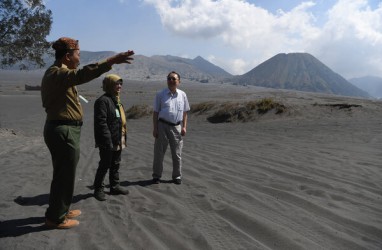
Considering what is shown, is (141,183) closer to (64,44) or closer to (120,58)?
(64,44)

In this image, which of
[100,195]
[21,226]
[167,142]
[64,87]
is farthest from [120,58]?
[167,142]

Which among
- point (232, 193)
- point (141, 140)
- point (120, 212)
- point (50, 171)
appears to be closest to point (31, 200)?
point (120, 212)

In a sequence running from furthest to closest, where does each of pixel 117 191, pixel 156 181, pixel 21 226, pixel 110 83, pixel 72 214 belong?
pixel 156 181 < pixel 117 191 < pixel 110 83 < pixel 72 214 < pixel 21 226

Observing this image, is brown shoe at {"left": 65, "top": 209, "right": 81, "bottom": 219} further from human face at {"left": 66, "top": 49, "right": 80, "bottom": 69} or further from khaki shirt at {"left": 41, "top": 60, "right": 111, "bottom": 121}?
human face at {"left": 66, "top": 49, "right": 80, "bottom": 69}

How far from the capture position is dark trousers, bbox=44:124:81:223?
13.8 ft

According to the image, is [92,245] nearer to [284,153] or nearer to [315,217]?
[315,217]

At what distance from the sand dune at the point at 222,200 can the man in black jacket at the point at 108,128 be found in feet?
1.53

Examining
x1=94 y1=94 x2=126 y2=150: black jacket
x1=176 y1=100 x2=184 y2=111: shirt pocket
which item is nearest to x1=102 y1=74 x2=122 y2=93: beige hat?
x1=94 y1=94 x2=126 y2=150: black jacket

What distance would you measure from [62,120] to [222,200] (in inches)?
103

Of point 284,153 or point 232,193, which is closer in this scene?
point 232,193

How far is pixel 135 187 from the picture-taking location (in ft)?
21.3

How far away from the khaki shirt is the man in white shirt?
224 cm

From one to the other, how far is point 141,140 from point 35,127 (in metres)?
7.45

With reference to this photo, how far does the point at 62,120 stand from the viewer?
→ 4.22 metres
